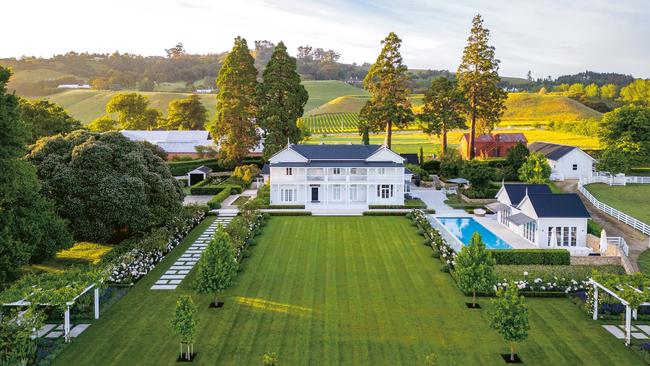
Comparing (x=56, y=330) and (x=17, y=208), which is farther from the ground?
(x=17, y=208)

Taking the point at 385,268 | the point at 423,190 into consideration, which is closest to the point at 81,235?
the point at 385,268

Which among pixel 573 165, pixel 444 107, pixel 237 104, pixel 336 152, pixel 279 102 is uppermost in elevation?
pixel 279 102

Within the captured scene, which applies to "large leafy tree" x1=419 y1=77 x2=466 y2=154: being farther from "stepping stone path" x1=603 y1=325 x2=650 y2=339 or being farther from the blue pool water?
"stepping stone path" x1=603 y1=325 x2=650 y2=339

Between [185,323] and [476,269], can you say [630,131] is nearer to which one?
[476,269]

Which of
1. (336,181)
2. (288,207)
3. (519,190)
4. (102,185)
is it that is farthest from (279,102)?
(102,185)

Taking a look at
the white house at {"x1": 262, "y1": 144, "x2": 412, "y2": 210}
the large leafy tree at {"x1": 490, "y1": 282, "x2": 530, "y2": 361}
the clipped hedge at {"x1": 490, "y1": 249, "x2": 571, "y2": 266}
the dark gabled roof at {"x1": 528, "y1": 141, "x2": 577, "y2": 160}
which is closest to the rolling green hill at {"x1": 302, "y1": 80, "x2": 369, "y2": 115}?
the dark gabled roof at {"x1": 528, "y1": 141, "x2": 577, "y2": 160}

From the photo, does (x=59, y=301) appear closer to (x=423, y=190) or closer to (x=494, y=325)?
(x=494, y=325)
